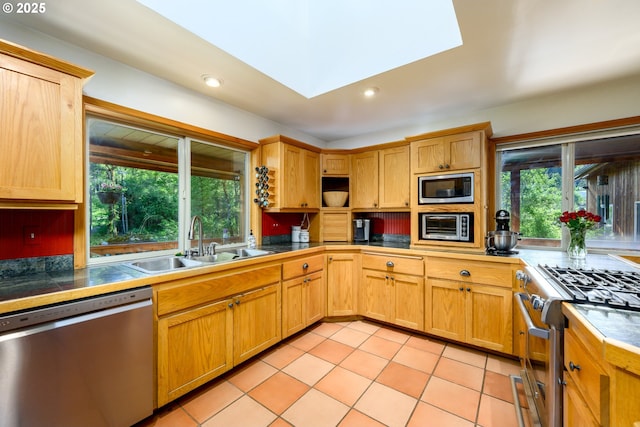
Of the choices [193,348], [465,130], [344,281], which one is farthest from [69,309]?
[465,130]

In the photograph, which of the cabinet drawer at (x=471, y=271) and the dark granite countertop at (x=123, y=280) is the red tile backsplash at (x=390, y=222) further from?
the dark granite countertop at (x=123, y=280)

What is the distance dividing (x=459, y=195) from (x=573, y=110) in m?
1.28

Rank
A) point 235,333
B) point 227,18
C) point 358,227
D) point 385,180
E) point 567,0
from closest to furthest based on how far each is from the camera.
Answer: point 567,0 → point 227,18 → point 235,333 → point 385,180 → point 358,227

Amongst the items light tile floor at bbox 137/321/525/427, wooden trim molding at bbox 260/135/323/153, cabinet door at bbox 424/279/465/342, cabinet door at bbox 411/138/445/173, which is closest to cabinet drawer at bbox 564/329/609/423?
light tile floor at bbox 137/321/525/427

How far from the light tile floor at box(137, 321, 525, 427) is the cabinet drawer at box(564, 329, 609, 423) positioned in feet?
2.89

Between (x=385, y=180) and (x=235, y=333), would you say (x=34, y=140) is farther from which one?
(x=385, y=180)

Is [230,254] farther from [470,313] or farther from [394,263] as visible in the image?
[470,313]

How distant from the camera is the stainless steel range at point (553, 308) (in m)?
1.03

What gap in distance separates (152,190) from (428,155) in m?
2.68

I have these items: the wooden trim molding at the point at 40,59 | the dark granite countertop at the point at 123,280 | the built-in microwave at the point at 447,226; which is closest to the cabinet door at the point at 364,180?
the built-in microwave at the point at 447,226

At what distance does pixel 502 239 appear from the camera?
2287 mm

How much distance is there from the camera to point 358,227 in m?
3.33

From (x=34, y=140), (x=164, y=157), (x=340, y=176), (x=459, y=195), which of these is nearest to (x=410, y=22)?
(x=459, y=195)

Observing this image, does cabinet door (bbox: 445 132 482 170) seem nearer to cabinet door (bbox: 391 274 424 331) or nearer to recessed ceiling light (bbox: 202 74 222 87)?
cabinet door (bbox: 391 274 424 331)
